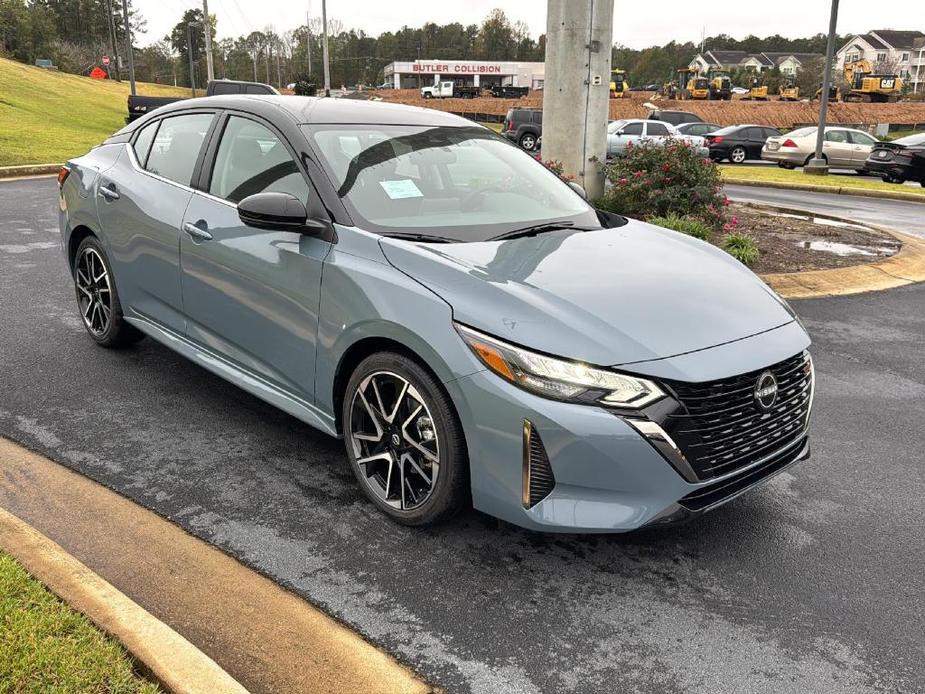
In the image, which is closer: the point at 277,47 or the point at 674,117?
the point at 674,117

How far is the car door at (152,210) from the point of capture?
14.8 feet

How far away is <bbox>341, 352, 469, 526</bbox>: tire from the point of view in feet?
10.2

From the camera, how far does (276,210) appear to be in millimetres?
3543

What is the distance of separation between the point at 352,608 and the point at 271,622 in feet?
0.92

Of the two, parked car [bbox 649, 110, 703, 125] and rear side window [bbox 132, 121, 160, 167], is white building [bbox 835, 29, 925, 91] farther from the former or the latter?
rear side window [bbox 132, 121, 160, 167]

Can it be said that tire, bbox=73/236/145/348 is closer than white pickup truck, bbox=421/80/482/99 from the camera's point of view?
Yes

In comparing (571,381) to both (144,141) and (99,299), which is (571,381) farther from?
(99,299)

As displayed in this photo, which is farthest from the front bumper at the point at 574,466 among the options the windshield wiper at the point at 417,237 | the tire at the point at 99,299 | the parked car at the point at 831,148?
the parked car at the point at 831,148

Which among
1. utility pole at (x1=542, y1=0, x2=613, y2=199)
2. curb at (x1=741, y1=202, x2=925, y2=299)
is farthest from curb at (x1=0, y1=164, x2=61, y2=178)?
curb at (x1=741, y1=202, x2=925, y2=299)

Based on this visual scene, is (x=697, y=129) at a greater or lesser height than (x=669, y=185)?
greater

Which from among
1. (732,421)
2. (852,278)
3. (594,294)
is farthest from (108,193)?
(852,278)

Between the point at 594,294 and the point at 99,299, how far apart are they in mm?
3717

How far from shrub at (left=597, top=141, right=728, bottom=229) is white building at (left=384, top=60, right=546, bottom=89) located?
8611cm

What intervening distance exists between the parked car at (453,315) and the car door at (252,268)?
13 millimetres
